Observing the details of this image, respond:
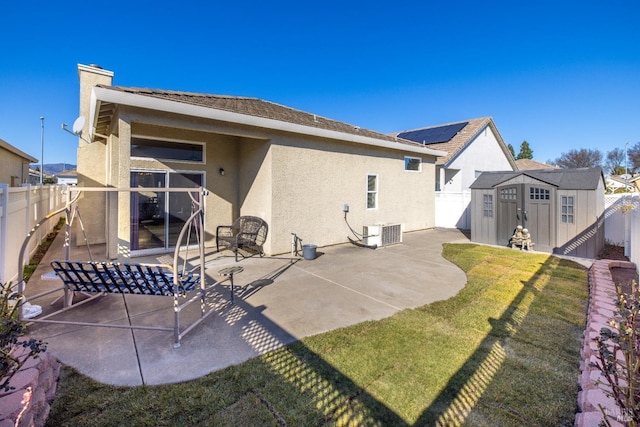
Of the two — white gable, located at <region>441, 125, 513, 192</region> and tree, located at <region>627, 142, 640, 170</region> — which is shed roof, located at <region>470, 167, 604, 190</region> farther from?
tree, located at <region>627, 142, 640, 170</region>

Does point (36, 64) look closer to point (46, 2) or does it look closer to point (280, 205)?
point (46, 2)

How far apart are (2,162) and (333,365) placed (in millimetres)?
24318

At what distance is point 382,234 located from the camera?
10164 mm

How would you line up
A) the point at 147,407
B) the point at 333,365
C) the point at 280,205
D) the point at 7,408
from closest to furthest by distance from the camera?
the point at 7,408, the point at 147,407, the point at 333,365, the point at 280,205

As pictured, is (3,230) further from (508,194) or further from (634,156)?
(634,156)

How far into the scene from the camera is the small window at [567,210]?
8734mm

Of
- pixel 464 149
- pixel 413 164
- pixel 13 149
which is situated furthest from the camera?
pixel 13 149

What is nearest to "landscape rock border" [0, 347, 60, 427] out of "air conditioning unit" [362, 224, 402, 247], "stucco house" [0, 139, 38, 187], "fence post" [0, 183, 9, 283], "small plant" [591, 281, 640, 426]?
"fence post" [0, 183, 9, 283]

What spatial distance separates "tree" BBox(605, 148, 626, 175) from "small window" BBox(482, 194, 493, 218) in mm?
53353

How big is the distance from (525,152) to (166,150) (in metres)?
56.7

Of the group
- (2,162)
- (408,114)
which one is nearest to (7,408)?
(2,162)

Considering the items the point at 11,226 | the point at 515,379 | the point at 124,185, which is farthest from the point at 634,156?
the point at 11,226

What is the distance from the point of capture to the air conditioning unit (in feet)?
33.0

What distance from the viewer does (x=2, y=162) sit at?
691 inches
